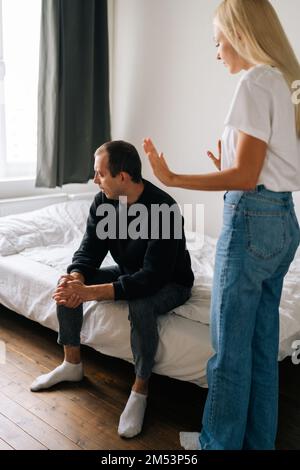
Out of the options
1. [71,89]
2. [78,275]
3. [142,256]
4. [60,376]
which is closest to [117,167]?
[142,256]

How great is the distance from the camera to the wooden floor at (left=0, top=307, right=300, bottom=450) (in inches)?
63.6

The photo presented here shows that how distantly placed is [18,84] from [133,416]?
2.36 m

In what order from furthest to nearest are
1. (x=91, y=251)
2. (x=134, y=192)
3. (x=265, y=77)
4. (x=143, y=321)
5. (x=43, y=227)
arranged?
(x=43, y=227) < (x=91, y=251) < (x=134, y=192) < (x=143, y=321) < (x=265, y=77)

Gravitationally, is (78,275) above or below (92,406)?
above

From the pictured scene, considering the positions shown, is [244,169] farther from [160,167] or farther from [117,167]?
[117,167]

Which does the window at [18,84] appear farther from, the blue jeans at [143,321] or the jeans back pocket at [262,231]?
the jeans back pocket at [262,231]

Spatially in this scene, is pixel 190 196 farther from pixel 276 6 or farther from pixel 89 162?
pixel 276 6

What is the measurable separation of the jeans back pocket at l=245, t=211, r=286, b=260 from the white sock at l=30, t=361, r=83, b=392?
103 cm

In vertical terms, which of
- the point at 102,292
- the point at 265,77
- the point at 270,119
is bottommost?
the point at 102,292

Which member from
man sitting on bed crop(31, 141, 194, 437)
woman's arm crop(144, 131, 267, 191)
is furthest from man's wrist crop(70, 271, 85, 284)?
woman's arm crop(144, 131, 267, 191)

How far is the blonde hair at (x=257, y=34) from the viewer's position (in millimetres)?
1186

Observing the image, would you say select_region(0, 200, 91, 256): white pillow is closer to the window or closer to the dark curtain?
the dark curtain

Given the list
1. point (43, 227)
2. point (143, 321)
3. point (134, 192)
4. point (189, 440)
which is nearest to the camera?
point (189, 440)

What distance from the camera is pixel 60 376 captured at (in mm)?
1926
